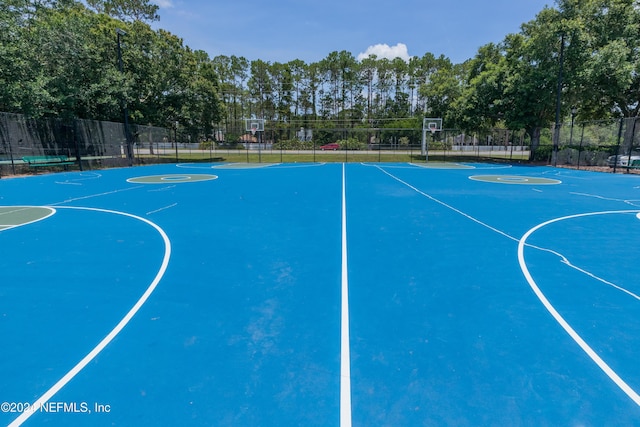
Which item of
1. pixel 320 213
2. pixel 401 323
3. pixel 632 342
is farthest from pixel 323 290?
pixel 320 213

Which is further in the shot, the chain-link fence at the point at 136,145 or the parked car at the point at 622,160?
the parked car at the point at 622,160

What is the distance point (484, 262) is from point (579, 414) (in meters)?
3.27

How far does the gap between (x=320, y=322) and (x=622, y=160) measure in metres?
26.2

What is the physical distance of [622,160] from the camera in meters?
21.8

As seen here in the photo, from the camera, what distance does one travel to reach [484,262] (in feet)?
18.6

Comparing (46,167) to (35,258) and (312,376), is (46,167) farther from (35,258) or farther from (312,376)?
(312,376)

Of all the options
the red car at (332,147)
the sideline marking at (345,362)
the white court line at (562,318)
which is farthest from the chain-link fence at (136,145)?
the sideline marking at (345,362)

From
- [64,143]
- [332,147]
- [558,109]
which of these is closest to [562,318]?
[558,109]

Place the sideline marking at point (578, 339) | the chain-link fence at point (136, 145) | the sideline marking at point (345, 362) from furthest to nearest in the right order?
the chain-link fence at point (136, 145) < the sideline marking at point (578, 339) < the sideline marking at point (345, 362)

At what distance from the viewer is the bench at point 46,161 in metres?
18.8

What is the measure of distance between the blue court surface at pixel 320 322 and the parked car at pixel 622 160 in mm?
17191

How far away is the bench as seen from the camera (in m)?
18.8

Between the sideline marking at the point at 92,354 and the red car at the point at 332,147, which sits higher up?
the red car at the point at 332,147

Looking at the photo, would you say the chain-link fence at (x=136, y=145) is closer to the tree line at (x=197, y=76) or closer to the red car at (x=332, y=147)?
the tree line at (x=197, y=76)
